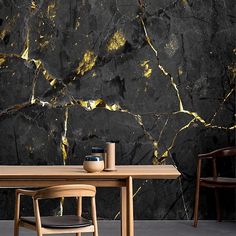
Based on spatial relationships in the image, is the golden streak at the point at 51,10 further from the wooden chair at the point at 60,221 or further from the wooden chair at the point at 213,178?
the wooden chair at the point at 60,221

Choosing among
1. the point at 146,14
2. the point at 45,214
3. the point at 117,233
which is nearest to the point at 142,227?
the point at 117,233

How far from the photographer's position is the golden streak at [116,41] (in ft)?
18.1

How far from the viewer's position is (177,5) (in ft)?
18.2

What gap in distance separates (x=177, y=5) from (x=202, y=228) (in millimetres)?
2018

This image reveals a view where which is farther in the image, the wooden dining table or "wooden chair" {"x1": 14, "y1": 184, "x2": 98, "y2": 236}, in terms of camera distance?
the wooden dining table

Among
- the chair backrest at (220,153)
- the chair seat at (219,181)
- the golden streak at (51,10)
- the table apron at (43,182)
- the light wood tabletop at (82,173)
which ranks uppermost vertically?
the golden streak at (51,10)

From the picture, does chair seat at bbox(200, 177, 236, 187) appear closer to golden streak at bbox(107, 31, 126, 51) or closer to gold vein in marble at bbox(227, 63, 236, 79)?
gold vein in marble at bbox(227, 63, 236, 79)

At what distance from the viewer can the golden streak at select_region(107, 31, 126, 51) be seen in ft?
18.1

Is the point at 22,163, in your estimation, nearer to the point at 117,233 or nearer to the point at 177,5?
the point at 117,233

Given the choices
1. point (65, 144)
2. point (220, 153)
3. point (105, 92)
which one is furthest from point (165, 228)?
point (105, 92)

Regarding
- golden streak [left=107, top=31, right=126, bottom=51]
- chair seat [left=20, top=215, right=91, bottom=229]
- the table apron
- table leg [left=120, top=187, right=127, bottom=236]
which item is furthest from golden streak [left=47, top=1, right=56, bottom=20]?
chair seat [left=20, top=215, right=91, bottom=229]

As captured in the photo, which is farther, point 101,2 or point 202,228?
point 101,2

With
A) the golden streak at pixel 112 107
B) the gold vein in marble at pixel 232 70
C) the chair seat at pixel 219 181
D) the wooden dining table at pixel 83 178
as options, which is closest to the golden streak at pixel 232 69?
the gold vein in marble at pixel 232 70

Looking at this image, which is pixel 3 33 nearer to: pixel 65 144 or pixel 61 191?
pixel 65 144
